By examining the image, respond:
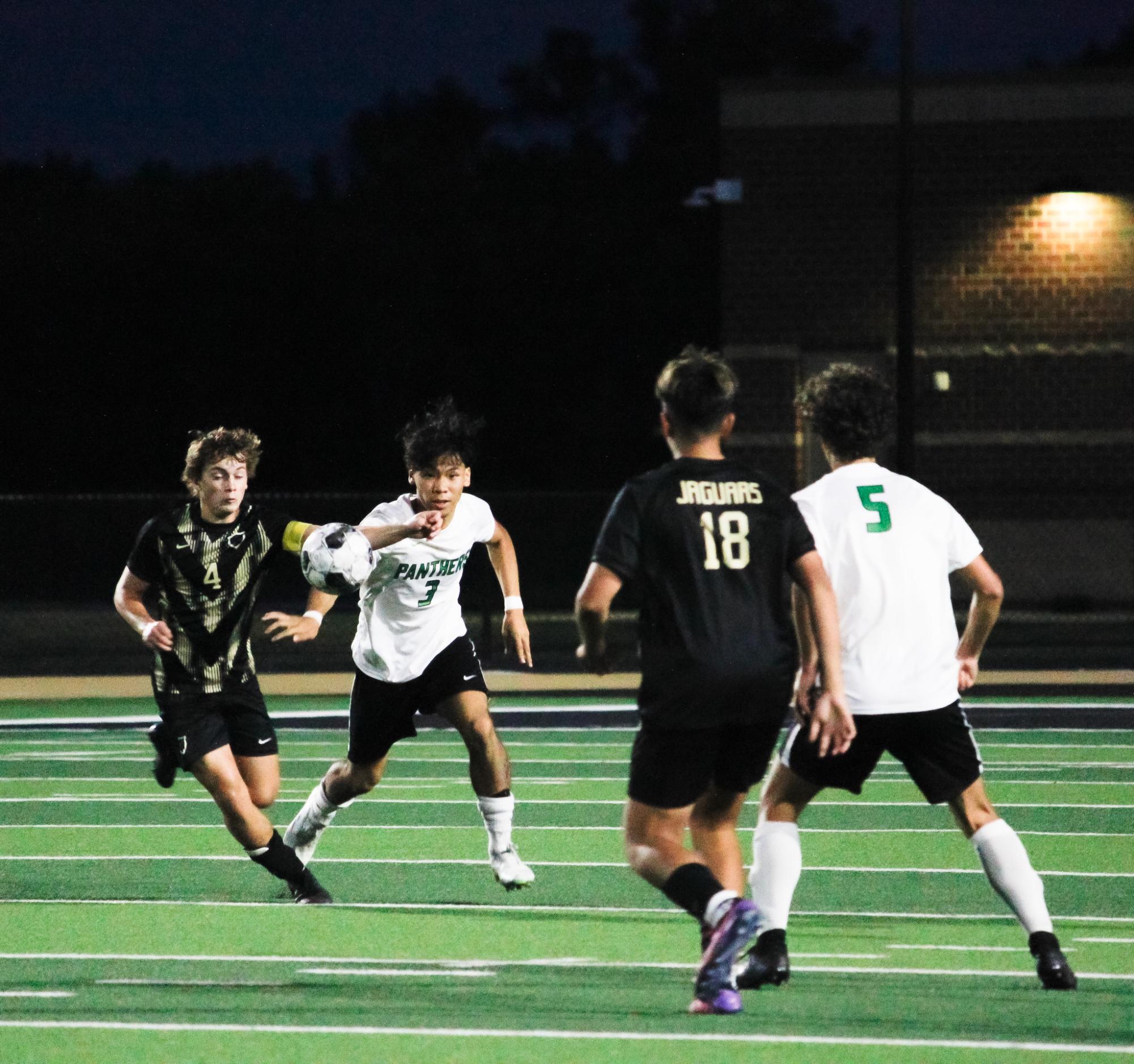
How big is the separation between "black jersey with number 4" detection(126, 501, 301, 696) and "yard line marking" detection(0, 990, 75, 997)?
1.54 metres

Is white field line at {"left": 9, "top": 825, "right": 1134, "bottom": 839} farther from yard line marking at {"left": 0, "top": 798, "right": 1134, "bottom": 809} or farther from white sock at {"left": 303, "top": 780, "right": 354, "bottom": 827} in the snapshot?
white sock at {"left": 303, "top": 780, "right": 354, "bottom": 827}

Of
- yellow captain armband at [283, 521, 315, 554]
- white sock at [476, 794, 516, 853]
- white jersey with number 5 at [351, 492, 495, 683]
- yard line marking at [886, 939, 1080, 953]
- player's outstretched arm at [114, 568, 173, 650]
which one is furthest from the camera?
white sock at [476, 794, 516, 853]

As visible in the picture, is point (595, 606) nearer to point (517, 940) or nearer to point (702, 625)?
point (702, 625)

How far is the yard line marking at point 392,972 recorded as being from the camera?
6.69 metres

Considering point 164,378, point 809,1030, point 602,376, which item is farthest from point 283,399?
point 809,1030

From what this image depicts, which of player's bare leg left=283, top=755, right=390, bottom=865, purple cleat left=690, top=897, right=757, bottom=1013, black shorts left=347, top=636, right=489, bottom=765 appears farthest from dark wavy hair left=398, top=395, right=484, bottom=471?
purple cleat left=690, top=897, right=757, bottom=1013

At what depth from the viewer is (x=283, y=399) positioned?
52469mm

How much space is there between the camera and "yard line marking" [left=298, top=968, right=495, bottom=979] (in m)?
6.69

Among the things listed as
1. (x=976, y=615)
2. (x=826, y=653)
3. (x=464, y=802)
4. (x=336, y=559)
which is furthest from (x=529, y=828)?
(x=826, y=653)

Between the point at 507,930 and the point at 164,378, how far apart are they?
153 ft

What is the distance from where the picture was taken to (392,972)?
6.75 meters

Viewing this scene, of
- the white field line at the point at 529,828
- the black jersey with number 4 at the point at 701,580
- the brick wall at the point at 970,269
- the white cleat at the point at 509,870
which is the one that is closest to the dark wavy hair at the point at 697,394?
the black jersey with number 4 at the point at 701,580

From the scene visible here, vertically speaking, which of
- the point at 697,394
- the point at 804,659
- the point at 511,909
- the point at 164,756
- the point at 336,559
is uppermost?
the point at 697,394

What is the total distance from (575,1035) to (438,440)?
111 inches
